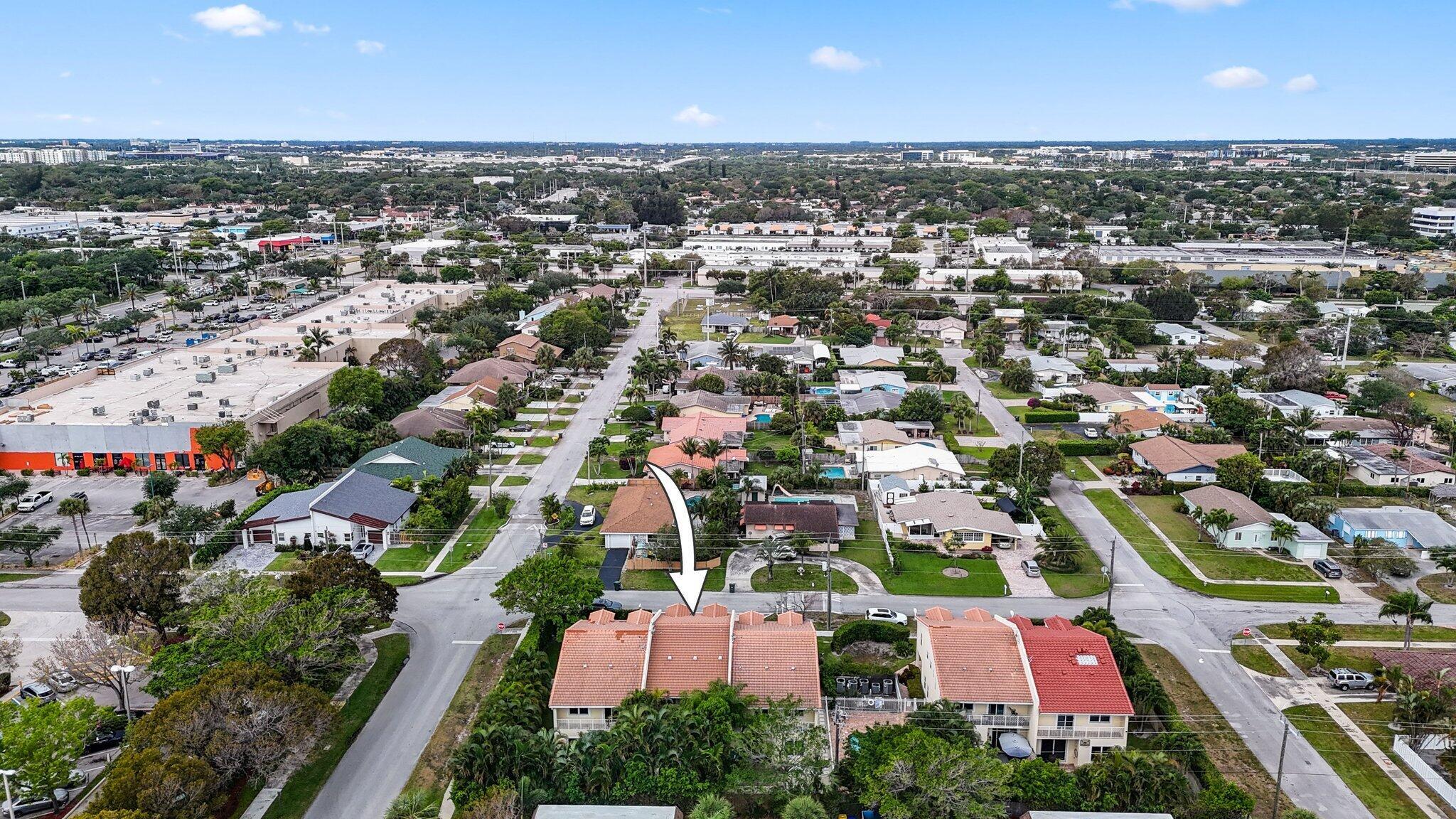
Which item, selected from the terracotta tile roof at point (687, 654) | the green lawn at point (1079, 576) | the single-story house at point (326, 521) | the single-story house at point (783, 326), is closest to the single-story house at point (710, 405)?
the single-story house at point (326, 521)

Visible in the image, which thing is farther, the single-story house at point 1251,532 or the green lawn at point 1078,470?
the green lawn at point 1078,470

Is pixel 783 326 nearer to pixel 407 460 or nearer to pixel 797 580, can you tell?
pixel 407 460

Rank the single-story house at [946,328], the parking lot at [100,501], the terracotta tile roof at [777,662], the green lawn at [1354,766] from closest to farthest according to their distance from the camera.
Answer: the green lawn at [1354,766], the terracotta tile roof at [777,662], the parking lot at [100,501], the single-story house at [946,328]


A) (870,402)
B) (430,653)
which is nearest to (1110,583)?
(430,653)

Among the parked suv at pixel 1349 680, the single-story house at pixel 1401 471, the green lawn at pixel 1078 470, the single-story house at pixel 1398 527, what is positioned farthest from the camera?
the green lawn at pixel 1078 470

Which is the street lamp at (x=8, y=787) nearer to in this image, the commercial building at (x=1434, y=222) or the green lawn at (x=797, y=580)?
the green lawn at (x=797, y=580)

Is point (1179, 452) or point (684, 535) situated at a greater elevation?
point (684, 535)

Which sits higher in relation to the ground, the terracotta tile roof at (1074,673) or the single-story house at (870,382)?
the single-story house at (870,382)
